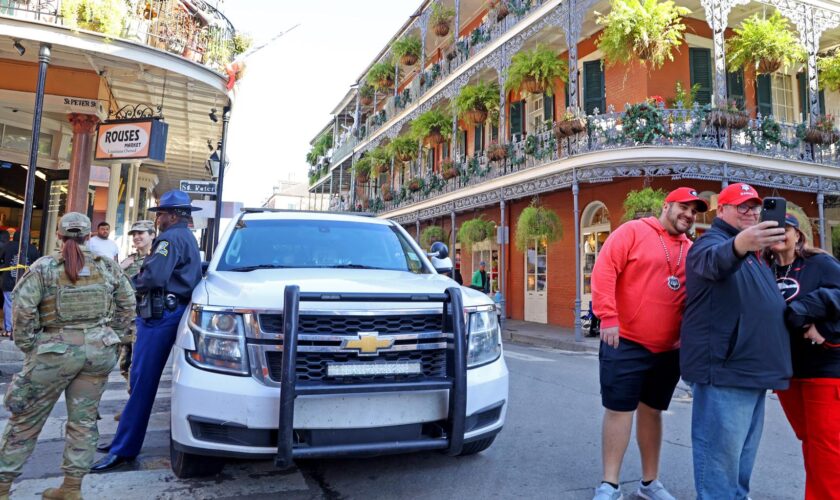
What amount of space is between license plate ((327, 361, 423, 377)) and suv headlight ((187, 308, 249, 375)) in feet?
1.58

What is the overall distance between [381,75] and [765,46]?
695 inches

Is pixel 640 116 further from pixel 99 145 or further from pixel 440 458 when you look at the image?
pixel 99 145

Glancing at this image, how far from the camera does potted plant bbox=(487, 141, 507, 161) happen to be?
54.6ft

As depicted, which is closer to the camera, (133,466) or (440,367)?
(440,367)

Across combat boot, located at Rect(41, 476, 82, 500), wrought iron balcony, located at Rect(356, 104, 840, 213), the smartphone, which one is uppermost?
wrought iron balcony, located at Rect(356, 104, 840, 213)

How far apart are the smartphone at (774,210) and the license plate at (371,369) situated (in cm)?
191

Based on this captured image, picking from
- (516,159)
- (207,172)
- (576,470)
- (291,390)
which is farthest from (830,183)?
(207,172)

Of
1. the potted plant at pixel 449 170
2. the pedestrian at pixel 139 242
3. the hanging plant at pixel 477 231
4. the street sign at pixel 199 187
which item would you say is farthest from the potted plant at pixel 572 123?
the pedestrian at pixel 139 242

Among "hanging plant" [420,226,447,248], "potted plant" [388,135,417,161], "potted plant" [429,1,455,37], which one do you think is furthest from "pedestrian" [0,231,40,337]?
"potted plant" [429,1,455,37]

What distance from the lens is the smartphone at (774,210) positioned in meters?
2.34

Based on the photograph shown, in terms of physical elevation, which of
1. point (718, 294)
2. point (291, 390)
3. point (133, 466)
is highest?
point (718, 294)

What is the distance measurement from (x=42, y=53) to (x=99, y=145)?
269 centimetres

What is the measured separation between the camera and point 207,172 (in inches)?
894

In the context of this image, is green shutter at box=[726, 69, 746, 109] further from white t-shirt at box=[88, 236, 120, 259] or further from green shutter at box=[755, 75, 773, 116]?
white t-shirt at box=[88, 236, 120, 259]
